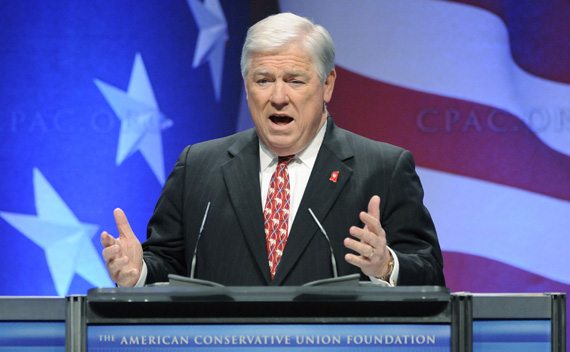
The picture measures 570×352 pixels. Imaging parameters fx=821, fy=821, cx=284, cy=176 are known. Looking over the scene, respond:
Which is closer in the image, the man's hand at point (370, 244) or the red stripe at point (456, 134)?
the man's hand at point (370, 244)

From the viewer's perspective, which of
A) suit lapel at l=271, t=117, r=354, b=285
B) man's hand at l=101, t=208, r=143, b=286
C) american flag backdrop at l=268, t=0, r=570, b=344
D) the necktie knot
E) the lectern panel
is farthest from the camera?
american flag backdrop at l=268, t=0, r=570, b=344

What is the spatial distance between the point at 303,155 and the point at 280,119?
0.39 feet

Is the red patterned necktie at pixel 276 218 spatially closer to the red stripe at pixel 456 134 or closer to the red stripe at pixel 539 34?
the red stripe at pixel 456 134

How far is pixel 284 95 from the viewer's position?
2.15 metres

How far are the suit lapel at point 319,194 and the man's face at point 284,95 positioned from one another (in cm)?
9

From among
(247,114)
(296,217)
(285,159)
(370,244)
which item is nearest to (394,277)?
(370,244)

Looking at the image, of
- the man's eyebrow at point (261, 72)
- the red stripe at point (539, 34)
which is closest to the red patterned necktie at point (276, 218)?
the man's eyebrow at point (261, 72)

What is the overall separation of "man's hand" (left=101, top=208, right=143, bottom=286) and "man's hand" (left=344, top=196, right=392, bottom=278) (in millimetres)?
488

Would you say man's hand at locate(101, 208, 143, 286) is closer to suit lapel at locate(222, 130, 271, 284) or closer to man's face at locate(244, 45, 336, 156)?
suit lapel at locate(222, 130, 271, 284)

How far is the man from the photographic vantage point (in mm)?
2061

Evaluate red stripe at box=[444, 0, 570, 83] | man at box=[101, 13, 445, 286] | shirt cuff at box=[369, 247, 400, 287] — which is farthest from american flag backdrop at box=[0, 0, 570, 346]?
shirt cuff at box=[369, 247, 400, 287]

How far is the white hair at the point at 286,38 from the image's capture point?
213 cm

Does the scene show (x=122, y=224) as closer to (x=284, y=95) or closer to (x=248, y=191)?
(x=248, y=191)

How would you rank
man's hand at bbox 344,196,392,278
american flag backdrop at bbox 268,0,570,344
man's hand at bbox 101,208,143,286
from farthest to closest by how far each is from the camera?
1. american flag backdrop at bbox 268,0,570,344
2. man's hand at bbox 101,208,143,286
3. man's hand at bbox 344,196,392,278
